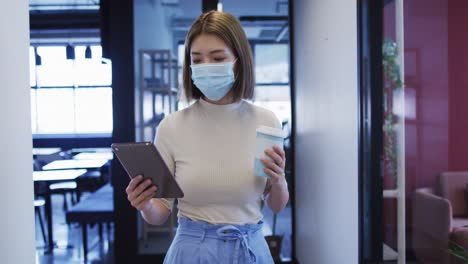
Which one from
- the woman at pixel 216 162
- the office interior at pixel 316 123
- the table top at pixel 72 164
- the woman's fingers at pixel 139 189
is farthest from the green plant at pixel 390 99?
the table top at pixel 72 164

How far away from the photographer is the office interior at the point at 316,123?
5.15ft

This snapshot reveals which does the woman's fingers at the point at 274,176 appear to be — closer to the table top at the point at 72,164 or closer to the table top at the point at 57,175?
the table top at the point at 57,175

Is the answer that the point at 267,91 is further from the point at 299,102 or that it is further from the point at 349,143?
the point at 349,143

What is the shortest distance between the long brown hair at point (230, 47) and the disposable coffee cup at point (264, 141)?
221 millimetres

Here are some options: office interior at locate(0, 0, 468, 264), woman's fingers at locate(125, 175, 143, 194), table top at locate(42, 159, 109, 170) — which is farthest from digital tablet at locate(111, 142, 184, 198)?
table top at locate(42, 159, 109, 170)

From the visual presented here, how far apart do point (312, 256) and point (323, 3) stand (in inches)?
70.6

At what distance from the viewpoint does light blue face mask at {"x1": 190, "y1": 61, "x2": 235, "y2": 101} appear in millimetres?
1167

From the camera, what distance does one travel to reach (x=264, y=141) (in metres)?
1.07

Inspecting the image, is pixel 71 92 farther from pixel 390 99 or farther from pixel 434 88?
pixel 434 88

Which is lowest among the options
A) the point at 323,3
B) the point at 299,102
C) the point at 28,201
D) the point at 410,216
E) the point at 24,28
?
the point at 410,216

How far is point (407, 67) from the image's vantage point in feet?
5.84

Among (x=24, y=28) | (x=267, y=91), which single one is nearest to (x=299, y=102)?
(x=24, y=28)

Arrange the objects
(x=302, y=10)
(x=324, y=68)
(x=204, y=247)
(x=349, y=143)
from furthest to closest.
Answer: (x=302, y=10) < (x=324, y=68) < (x=349, y=143) < (x=204, y=247)

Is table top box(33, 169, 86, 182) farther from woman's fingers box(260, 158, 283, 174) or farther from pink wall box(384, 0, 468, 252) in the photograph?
woman's fingers box(260, 158, 283, 174)
